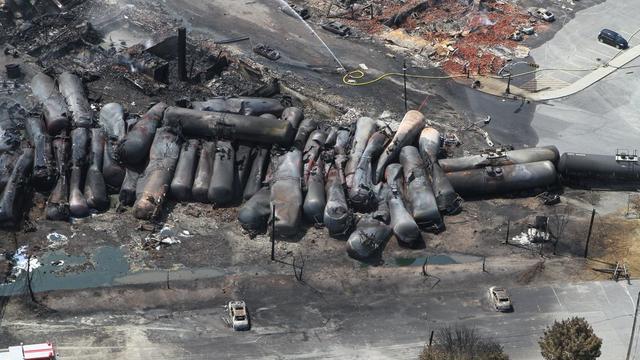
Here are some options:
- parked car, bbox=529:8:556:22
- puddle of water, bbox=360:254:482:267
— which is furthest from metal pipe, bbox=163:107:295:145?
parked car, bbox=529:8:556:22

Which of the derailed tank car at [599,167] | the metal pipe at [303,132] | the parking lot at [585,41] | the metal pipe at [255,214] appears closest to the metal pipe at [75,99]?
the metal pipe at [255,214]

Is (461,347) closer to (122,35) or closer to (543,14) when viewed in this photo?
(122,35)

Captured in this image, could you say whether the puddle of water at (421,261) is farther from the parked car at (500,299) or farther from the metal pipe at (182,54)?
the metal pipe at (182,54)

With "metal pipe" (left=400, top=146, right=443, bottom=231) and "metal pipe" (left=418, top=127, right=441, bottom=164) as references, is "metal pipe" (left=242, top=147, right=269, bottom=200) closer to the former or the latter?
"metal pipe" (left=400, top=146, right=443, bottom=231)

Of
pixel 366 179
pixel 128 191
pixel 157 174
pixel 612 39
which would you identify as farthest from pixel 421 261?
pixel 612 39

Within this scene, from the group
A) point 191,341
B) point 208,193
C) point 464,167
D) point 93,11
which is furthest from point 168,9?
point 191,341
